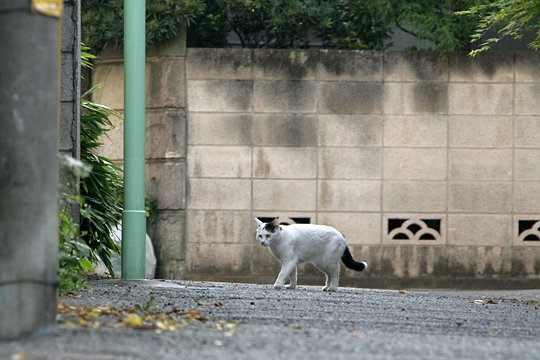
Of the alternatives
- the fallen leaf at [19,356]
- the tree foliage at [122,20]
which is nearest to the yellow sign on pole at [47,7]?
the fallen leaf at [19,356]

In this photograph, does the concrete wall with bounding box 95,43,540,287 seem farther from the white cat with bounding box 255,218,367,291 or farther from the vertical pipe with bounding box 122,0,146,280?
the vertical pipe with bounding box 122,0,146,280

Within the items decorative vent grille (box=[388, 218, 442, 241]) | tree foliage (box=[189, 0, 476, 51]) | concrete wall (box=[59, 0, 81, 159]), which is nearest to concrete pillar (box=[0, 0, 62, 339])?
concrete wall (box=[59, 0, 81, 159])

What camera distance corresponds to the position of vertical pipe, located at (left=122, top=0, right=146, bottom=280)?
10461mm

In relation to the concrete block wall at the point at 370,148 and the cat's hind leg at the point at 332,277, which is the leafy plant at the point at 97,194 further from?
the concrete block wall at the point at 370,148

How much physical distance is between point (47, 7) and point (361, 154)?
845 centimetres

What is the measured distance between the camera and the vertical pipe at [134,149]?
34.3 feet

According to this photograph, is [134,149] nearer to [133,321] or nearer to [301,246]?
[301,246]

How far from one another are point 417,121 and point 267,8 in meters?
2.13

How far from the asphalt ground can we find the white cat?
1.00 m

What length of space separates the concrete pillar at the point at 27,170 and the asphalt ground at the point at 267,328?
0.16 m

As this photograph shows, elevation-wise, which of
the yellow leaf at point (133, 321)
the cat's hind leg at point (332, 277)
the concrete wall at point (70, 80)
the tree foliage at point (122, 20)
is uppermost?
the tree foliage at point (122, 20)

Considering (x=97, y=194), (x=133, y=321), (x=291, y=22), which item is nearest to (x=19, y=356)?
(x=133, y=321)

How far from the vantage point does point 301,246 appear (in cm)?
1066

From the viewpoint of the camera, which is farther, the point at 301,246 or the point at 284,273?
the point at 301,246
